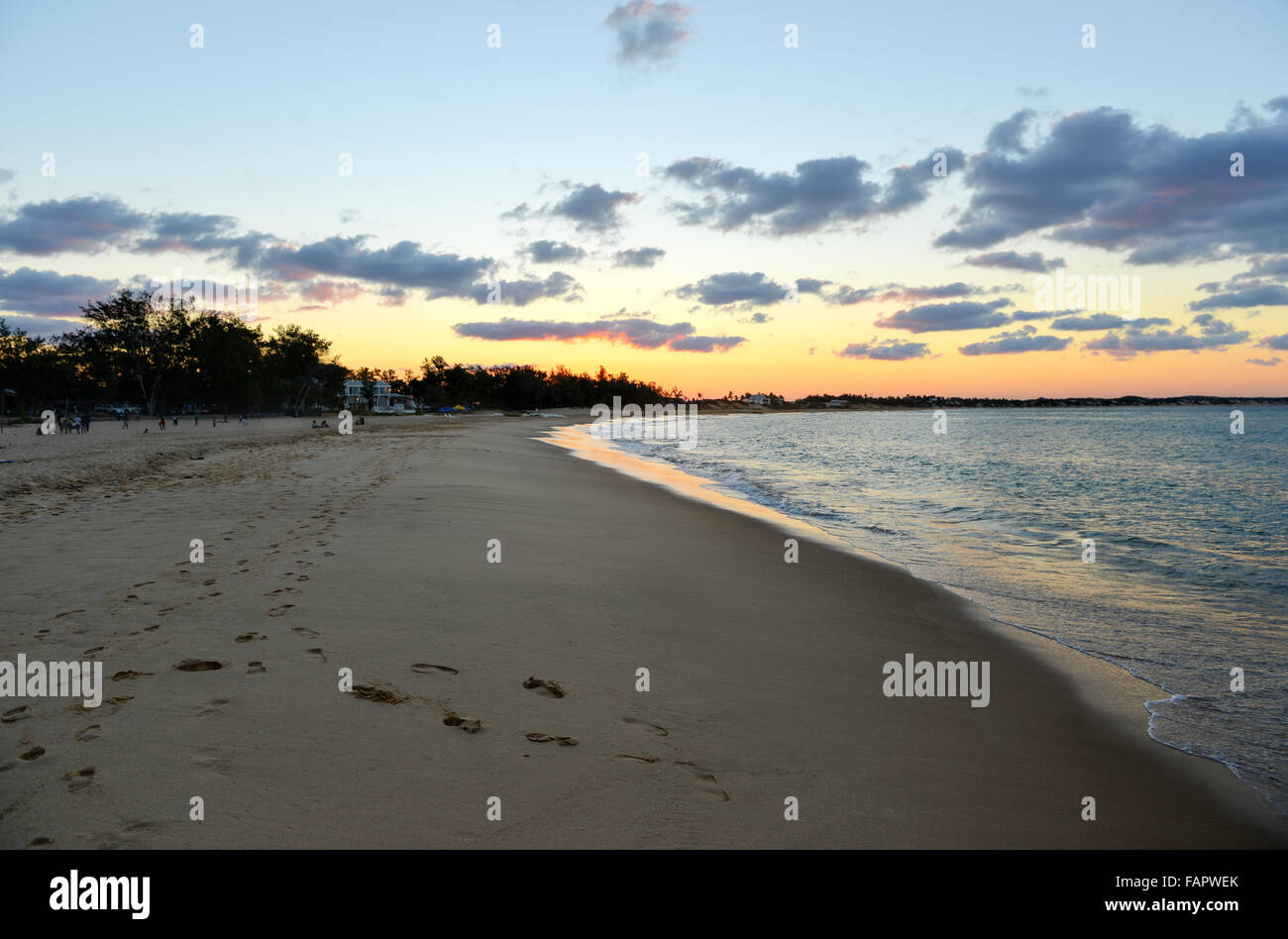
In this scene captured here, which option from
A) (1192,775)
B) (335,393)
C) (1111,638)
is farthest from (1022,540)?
(335,393)

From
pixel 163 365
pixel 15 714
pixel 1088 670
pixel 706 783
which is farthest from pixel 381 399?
pixel 706 783

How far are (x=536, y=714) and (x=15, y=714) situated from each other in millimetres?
→ 3353

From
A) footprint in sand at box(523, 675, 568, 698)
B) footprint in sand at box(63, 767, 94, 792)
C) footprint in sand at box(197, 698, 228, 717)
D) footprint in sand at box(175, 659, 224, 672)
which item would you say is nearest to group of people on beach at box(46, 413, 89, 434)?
footprint in sand at box(175, 659, 224, 672)

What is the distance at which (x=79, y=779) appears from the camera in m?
3.65

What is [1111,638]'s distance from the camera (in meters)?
8.04

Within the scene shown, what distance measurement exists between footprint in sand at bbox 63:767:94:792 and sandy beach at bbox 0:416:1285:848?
30 mm

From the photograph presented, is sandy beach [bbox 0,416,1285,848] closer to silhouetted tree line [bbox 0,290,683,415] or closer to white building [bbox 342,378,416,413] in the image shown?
silhouetted tree line [bbox 0,290,683,415]

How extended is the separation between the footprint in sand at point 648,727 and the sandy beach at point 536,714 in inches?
0.8

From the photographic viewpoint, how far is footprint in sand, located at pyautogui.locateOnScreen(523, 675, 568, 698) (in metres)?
5.24

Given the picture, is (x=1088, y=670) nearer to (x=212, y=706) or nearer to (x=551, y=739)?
(x=551, y=739)

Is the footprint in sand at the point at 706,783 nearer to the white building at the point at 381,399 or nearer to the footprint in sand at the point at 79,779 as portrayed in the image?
the footprint in sand at the point at 79,779
